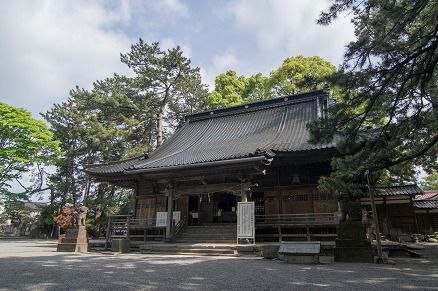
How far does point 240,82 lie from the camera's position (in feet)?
112

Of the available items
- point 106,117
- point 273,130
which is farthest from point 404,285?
point 106,117

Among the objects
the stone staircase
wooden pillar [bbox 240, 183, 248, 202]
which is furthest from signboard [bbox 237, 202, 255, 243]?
the stone staircase

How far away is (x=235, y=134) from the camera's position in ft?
59.9

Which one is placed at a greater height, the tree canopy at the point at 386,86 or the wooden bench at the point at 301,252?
the tree canopy at the point at 386,86

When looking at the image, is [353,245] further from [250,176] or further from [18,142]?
[18,142]

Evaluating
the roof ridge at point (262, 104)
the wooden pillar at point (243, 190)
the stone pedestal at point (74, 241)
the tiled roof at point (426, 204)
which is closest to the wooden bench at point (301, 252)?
the wooden pillar at point (243, 190)

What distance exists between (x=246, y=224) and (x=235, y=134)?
Result: 24.8 ft

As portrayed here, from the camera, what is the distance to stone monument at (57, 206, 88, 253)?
13.3 meters

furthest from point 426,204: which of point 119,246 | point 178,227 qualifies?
Result: point 119,246

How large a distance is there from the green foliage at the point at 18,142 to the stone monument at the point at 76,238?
13.3 m

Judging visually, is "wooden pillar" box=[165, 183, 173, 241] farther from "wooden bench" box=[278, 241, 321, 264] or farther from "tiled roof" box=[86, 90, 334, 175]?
"wooden bench" box=[278, 241, 321, 264]

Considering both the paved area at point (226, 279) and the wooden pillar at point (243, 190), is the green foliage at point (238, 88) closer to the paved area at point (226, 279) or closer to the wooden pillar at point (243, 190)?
the wooden pillar at point (243, 190)

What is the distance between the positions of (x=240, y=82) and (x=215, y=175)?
22978 mm

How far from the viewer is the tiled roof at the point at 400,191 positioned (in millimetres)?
17977
